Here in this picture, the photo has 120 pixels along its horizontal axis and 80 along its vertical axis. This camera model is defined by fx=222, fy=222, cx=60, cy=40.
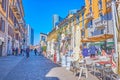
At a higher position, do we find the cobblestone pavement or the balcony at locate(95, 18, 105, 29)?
the balcony at locate(95, 18, 105, 29)

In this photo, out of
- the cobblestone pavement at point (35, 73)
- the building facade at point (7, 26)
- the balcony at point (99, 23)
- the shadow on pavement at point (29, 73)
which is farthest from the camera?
the balcony at point (99, 23)

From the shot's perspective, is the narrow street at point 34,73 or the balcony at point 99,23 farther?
the balcony at point 99,23

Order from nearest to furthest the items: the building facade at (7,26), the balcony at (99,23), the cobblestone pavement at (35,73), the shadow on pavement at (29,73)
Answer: the shadow on pavement at (29,73)
the cobblestone pavement at (35,73)
the building facade at (7,26)
the balcony at (99,23)

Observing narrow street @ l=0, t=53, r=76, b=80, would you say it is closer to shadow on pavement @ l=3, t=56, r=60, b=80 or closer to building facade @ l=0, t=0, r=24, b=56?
shadow on pavement @ l=3, t=56, r=60, b=80

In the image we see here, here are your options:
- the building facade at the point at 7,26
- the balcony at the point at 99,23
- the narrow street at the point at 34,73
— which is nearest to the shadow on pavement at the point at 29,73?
the narrow street at the point at 34,73

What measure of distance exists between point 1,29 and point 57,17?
7645 centimetres

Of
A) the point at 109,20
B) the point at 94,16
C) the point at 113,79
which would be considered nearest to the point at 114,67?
the point at 113,79

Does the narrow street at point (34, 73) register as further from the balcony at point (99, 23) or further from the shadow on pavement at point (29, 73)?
the balcony at point (99, 23)

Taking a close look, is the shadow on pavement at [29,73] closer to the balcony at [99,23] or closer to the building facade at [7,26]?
the building facade at [7,26]

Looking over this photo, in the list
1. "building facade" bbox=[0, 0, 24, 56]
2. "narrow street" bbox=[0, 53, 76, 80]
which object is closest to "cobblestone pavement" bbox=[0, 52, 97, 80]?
"narrow street" bbox=[0, 53, 76, 80]

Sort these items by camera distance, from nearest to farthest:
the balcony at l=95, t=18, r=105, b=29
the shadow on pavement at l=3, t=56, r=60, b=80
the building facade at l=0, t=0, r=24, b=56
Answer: the shadow on pavement at l=3, t=56, r=60, b=80 < the building facade at l=0, t=0, r=24, b=56 < the balcony at l=95, t=18, r=105, b=29

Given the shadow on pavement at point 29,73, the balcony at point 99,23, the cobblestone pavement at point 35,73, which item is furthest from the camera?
the balcony at point 99,23

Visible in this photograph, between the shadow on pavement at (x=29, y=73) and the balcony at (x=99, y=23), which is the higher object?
the balcony at (x=99, y=23)

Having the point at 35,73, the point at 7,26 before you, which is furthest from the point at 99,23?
the point at 35,73
